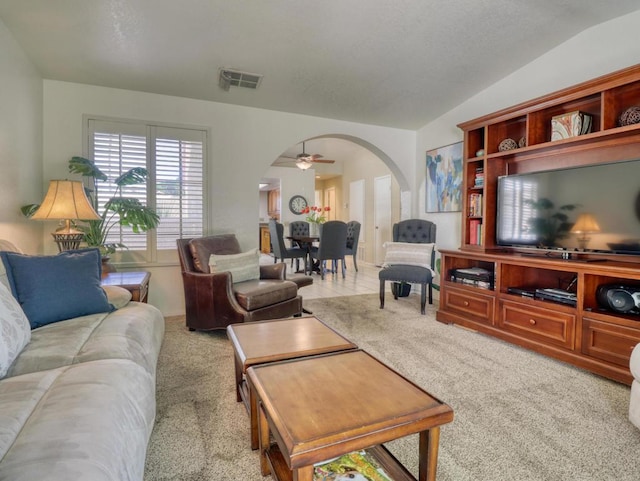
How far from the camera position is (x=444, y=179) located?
441 cm

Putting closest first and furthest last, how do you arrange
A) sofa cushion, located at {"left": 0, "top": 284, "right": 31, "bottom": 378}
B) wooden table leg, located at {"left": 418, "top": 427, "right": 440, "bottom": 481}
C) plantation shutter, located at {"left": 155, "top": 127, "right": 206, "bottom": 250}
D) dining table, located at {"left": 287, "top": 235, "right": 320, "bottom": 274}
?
wooden table leg, located at {"left": 418, "top": 427, "right": 440, "bottom": 481} → sofa cushion, located at {"left": 0, "top": 284, "right": 31, "bottom": 378} → plantation shutter, located at {"left": 155, "top": 127, "right": 206, "bottom": 250} → dining table, located at {"left": 287, "top": 235, "right": 320, "bottom": 274}

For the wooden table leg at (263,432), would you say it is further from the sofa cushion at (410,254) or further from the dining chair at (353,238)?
the dining chair at (353,238)

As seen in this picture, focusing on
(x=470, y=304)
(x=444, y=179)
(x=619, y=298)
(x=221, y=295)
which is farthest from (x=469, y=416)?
(x=444, y=179)

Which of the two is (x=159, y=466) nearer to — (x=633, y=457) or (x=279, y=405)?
(x=279, y=405)

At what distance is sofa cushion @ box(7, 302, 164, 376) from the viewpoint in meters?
1.37

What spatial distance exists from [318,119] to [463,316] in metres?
2.90

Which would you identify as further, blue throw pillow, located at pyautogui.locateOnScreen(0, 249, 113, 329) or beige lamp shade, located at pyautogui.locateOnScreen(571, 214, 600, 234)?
beige lamp shade, located at pyautogui.locateOnScreen(571, 214, 600, 234)

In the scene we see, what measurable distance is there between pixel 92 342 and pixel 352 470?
1.25 m

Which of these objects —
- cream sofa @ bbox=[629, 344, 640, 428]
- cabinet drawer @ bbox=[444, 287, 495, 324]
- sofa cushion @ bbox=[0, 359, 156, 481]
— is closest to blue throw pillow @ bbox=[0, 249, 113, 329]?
sofa cushion @ bbox=[0, 359, 156, 481]

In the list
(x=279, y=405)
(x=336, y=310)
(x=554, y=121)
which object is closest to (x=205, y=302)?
(x=336, y=310)

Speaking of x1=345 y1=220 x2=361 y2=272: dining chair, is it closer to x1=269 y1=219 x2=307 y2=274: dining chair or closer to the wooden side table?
x1=269 y1=219 x2=307 y2=274: dining chair

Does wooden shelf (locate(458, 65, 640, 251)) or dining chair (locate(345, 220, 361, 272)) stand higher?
wooden shelf (locate(458, 65, 640, 251))

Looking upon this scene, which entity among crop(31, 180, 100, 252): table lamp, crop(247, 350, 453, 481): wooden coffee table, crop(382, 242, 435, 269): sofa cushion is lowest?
crop(247, 350, 453, 481): wooden coffee table

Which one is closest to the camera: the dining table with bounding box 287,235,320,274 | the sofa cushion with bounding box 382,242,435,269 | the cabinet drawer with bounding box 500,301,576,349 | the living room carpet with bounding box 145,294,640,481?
the living room carpet with bounding box 145,294,640,481
